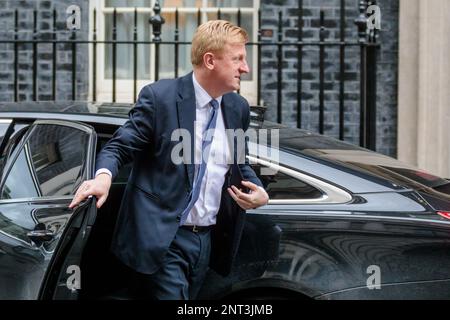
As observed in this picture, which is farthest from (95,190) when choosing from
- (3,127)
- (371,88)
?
(371,88)

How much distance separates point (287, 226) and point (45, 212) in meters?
1.09

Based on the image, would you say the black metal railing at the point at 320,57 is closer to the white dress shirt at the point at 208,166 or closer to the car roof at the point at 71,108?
the car roof at the point at 71,108

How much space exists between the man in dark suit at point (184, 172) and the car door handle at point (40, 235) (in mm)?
272

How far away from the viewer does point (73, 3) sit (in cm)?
964

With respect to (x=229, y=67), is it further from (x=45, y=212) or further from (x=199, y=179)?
(x=45, y=212)

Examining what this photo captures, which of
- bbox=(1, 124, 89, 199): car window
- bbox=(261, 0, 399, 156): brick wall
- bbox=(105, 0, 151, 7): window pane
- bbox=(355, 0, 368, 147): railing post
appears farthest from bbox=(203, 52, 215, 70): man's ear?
bbox=(105, 0, 151, 7): window pane

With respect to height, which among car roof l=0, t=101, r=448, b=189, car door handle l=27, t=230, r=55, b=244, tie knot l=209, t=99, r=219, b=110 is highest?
tie knot l=209, t=99, r=219, b=110

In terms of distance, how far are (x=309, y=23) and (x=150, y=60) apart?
1584mm

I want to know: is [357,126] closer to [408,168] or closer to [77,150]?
[408,168]

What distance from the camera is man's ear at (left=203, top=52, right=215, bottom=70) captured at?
4.29 meters

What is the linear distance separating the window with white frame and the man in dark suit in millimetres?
A: 5363

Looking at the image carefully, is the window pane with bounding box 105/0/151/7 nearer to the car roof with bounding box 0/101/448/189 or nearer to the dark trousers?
the car roof with bounding box 0/101/448/189
